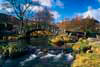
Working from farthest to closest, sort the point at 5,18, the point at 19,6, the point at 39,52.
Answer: the point at 5,18 < the point at 19,6 < the point at 39,52

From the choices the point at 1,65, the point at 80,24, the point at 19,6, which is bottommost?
the point at 1,65

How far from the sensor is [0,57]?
56.9ft

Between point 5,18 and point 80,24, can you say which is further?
point 5,18

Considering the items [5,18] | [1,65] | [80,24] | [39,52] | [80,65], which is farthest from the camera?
[5,18]

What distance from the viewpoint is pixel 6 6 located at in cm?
5069

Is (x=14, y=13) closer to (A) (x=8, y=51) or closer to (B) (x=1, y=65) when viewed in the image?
(A) (x=8, y=51)

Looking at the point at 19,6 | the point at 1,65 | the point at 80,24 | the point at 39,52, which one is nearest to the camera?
the point at 1,65

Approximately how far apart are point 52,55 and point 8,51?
4.80 metres

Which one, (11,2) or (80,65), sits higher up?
(11,2)

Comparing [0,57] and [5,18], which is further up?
[5,18]

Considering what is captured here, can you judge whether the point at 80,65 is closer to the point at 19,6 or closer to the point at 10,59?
the point at 10,59

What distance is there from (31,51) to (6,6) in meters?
34.1

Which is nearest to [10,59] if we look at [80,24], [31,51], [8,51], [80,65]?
[8,51]

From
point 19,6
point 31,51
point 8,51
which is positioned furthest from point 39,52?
point 19,6
